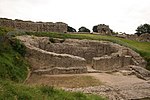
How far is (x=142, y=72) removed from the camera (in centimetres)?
2088

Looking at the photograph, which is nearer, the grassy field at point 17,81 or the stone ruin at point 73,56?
the grassy field at point 17,81

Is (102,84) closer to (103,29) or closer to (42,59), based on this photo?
(42,59)

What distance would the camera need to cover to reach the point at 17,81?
48.3 feet

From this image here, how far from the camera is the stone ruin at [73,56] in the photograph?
61.3 feet

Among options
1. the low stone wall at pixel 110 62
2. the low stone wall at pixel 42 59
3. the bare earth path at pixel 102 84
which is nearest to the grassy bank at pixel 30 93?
the bare earth path at pixel 102 84

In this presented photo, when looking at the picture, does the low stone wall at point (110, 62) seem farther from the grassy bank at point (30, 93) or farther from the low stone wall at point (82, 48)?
the grassy bank at point (30, 93)

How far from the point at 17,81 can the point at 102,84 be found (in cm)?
515

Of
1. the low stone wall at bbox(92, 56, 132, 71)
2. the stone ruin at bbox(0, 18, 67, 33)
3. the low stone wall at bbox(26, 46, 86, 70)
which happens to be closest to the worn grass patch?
the low stone wall at bbox(26, 46, 86, 70)

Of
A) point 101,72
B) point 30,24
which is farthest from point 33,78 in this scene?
point 30,24

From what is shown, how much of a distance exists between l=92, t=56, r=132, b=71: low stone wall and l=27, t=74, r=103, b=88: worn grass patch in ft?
11.1

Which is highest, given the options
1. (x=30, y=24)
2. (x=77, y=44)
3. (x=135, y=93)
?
(x=30, y=24)

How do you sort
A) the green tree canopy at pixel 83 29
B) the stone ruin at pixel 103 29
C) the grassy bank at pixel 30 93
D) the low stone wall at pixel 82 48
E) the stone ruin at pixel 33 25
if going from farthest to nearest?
the green tree canopy at pixel 83 29
the stone ruin at pixel 103 29
the stone ruin at pixel 33 25
the low stone wall at pixel 82 48
the grassy bank at pixel 30 93

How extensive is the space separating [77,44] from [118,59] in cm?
415

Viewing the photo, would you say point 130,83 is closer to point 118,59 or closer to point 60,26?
point 118,59
